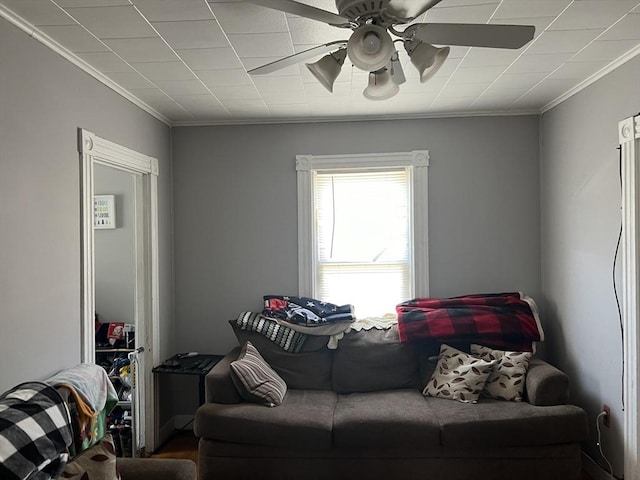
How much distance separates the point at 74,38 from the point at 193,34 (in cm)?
56

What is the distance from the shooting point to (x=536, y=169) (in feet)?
11.8

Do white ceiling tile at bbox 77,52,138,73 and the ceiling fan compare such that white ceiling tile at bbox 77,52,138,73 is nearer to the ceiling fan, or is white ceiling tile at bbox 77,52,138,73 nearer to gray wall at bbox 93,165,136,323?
the ceiling fan

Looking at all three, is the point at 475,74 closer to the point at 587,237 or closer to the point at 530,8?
the point at 530,8

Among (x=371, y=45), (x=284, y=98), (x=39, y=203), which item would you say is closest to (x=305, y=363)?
(x=284, y=98)

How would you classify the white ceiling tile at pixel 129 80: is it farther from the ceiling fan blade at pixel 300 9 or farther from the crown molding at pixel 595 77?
the crown molding at pixel 595 77

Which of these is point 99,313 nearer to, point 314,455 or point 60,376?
point 60,376

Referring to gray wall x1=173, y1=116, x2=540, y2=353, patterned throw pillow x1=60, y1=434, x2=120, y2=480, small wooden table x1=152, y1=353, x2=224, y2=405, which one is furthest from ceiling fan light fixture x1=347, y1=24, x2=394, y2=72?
small wooden table x1=152, y1=353, x2=224, y2=405

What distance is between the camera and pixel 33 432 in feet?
5.34

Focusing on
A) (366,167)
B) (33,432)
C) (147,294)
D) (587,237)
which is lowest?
(33,432)

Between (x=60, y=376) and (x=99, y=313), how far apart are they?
78.9 inches

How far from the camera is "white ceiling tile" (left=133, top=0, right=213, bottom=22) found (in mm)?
1857

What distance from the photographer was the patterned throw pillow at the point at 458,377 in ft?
9.57

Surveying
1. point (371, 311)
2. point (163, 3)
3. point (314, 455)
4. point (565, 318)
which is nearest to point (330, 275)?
point (371, 311)

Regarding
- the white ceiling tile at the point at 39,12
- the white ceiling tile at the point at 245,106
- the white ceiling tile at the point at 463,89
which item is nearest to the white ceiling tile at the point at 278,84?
the white ceiling tile at the point at 245,106
